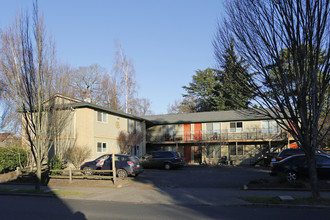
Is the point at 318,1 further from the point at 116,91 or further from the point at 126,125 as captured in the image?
the point at 116,91

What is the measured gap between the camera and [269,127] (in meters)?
34.7

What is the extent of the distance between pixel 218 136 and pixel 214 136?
0.73 m

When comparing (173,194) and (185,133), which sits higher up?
(185,133)

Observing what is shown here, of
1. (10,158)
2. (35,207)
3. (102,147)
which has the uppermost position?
(102,147)

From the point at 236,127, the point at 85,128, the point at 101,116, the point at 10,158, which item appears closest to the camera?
the point at 10,158

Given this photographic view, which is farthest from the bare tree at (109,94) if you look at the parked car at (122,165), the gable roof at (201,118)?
the parked car at (122,165)

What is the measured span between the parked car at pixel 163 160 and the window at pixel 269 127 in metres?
12.8

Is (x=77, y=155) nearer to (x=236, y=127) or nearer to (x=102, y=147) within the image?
(x=102, y=147)

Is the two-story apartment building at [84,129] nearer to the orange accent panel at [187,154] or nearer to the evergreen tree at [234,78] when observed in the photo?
the orange accent panel at [187,154]

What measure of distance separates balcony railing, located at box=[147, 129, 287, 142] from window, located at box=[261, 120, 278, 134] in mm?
221

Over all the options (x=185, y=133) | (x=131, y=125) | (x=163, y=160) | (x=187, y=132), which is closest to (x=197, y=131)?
(x=187, y=132)

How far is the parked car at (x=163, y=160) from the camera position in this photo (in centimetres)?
2647

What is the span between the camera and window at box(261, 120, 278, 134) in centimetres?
3438

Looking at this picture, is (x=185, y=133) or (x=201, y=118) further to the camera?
(x=201, y=118)
